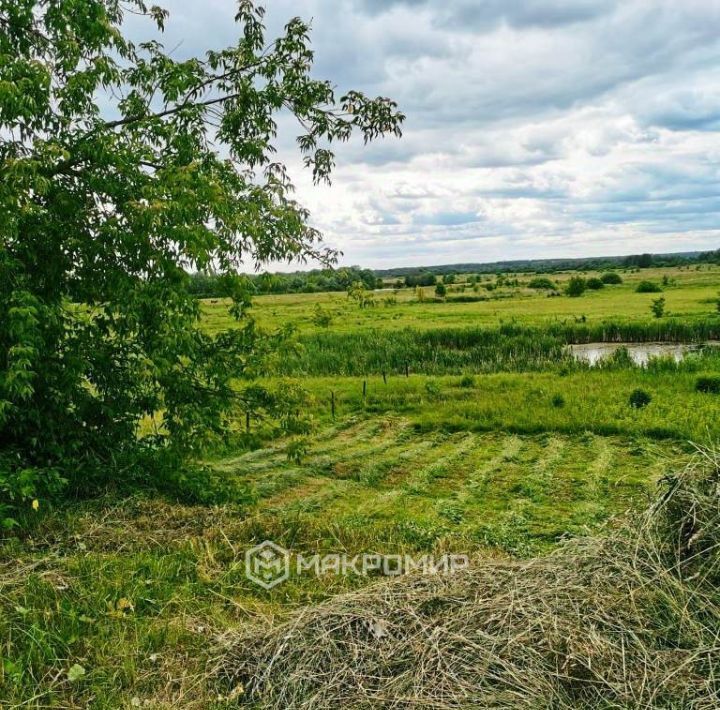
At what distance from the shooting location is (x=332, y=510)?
8172 millimetres

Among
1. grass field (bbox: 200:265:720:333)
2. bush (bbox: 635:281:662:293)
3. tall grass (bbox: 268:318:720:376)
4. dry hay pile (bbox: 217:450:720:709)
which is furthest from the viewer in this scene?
bush (bbox: 635:281:662:293)

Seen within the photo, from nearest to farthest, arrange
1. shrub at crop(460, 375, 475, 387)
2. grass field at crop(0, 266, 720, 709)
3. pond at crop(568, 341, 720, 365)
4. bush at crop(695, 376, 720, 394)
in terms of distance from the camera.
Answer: grass field at crop(0, 266, 720, 709) → bush at crop(695, 376, 720, 394) → shrub at crop(460, 375, 475, 387) → pond at crop(568, 341, 720, 365)

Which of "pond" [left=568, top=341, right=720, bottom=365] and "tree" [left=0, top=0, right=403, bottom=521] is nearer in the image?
"tree" [left=0, top=0, right=403, bottom=521]

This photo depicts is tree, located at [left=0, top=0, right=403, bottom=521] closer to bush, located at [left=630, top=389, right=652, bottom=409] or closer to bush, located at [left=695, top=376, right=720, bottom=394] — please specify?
bush, located at [left=630, top=389, right=652, bottom=409]

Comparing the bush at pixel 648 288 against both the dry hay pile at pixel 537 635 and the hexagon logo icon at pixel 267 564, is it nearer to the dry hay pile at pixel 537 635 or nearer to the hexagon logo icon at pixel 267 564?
the hexagon logo icon at pixel 267 564

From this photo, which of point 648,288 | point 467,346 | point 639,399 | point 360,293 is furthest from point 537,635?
point 648,288

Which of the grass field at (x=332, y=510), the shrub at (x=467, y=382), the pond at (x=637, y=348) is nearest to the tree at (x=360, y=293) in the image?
the grass field at (x=332, y=510)

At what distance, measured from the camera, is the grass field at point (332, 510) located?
356 centimetres

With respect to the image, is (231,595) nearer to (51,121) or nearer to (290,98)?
(51,121)

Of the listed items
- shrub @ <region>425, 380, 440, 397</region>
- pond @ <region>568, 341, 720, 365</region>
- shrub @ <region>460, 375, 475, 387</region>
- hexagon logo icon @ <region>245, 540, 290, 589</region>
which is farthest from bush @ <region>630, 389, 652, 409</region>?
pond @ <region>568, 341, 720, 365</region>

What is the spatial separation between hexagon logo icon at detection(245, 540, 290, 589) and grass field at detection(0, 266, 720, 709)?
80mm

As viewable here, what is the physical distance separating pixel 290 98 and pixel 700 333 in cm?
2843

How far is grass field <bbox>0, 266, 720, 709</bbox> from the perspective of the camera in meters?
3.56

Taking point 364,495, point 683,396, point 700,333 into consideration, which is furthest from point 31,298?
point 700,333
